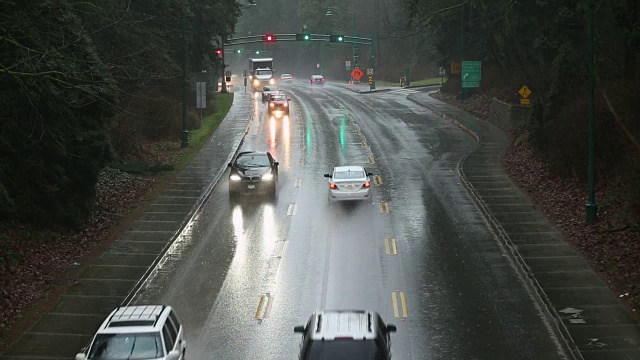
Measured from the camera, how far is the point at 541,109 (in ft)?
137

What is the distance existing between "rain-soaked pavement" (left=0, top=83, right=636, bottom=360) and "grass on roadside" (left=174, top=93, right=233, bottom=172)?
118cm

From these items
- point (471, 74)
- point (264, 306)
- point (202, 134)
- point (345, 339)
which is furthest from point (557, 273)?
point (471, 74)

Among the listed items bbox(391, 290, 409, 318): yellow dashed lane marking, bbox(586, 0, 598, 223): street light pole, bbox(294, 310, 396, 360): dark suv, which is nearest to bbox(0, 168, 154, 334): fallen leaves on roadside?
bbox(294, 310, 396, 360): dark suv

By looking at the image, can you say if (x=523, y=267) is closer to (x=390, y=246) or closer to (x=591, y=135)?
(x=390, y=246)

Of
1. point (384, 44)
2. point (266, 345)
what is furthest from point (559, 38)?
point (384, 44)

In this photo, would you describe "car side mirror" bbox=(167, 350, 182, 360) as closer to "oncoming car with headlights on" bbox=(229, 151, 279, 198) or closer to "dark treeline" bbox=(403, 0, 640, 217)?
"dark treeline" bbox=(403, 0, 640, 217)

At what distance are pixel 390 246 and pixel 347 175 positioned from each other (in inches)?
285

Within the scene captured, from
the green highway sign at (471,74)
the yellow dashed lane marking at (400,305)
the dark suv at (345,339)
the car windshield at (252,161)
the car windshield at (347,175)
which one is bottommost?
the yellow dashed lane marking at (400,305)

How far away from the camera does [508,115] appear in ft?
175

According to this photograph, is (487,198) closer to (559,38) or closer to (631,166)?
(631,166)

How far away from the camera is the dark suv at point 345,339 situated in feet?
47.3

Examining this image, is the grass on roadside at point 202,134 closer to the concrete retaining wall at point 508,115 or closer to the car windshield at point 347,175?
the car windshield at point 347,175

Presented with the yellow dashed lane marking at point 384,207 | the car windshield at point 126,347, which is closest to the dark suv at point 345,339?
the car windshield at point 126,347

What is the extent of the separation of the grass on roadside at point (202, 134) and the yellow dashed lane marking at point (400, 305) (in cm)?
2066
